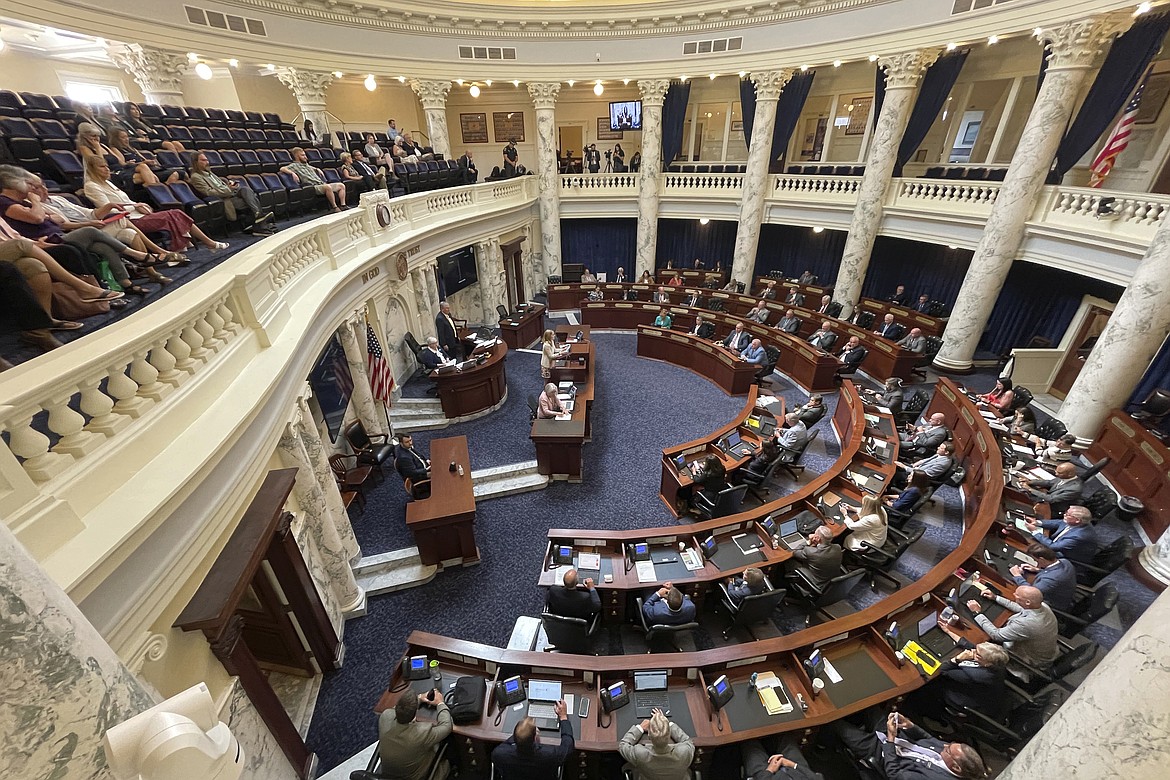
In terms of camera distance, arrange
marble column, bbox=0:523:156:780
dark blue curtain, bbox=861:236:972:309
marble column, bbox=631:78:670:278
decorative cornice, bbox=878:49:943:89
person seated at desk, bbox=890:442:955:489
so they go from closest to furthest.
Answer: marble column, bbox=0:523:156:780 < person seated at desk, bbox=890:442:955:489 < decorative cornice, bbox=878:49:943:89 < dark blue curtain, bbox=861:236:972:309 < marble column, bbox=631:78:670:278

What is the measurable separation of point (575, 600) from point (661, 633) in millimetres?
918

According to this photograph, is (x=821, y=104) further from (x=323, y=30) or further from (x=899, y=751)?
(x=899, y=751)

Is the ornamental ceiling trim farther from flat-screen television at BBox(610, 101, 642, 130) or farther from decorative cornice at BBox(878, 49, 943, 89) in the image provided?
flat-screen television at BBox(610, 101, 642, 130)

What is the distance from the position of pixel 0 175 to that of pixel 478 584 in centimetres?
560

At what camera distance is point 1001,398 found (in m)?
7.94

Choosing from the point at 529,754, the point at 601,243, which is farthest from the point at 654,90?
the point at 529,754

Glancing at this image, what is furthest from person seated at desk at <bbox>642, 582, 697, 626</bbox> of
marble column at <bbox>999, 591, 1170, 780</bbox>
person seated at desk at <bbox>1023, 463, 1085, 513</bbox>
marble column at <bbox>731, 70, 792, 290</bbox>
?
marble column at <bbox>731, 70, 792, 290</bbox>

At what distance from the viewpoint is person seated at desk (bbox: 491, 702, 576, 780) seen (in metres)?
3.34

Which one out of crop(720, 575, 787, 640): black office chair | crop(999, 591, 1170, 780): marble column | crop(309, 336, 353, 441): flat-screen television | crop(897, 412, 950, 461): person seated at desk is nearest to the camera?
crop(999, 591, 1170, 780): marble column

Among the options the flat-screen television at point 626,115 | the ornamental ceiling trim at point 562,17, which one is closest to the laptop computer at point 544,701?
the ornamental ceiling trim at point 562,17

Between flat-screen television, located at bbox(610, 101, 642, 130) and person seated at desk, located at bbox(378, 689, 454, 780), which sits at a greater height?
flat-screen television, located at bbox(610, 101, 642, 130)

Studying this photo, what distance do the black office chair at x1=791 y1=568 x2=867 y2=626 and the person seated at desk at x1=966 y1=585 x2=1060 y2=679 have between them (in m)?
1.14

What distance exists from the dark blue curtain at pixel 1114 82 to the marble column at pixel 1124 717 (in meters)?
11.0

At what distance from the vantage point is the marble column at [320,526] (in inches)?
172
